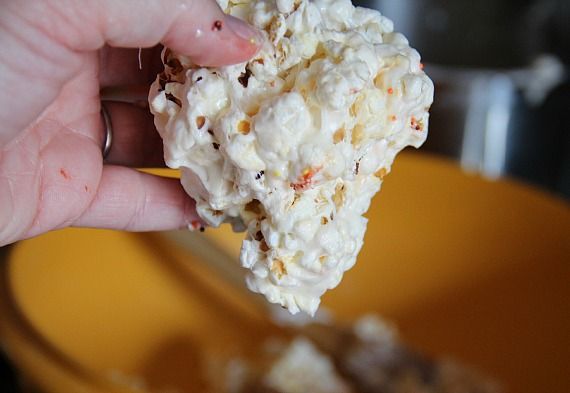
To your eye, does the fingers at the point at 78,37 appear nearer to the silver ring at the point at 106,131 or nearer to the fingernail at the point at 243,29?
the fingernail at the point at 243,29

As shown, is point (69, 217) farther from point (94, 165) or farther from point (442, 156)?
point (442, 156)

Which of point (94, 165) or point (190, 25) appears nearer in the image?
point (190, 25)

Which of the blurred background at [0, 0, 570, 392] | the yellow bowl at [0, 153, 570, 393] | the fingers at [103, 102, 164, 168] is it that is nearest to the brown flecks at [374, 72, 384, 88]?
the fingers at [103, 102, 164, 168]

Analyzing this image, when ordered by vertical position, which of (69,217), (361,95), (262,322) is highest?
(361,95)

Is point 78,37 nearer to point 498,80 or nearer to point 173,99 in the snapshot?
point 173,99

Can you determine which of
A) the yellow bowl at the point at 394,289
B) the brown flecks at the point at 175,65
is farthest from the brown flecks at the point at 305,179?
the yellow bowl at the point at 394,289

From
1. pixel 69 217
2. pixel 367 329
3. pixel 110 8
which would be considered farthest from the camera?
pixel 367 329

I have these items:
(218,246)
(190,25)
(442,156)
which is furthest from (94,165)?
(442,156)

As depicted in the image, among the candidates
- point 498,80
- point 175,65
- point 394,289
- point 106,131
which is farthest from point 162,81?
point 498,80
